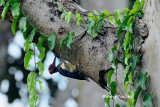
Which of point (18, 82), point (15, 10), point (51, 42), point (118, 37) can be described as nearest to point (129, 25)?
point (118, 37)

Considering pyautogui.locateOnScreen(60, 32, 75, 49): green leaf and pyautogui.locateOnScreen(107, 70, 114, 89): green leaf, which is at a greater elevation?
pyautogui.locateOnScreen(60, 32, 75, 49): green leaf

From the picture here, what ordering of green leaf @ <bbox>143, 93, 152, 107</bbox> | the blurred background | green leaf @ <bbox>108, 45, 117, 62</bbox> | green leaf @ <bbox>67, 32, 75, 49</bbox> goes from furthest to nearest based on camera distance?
1. the blurred background
2. green leaf @ <bbox>67, 32, 75, 49</bbox>
3. green leaf @ <bbox>108, 45, 117, 62</bbox>
4. green leaf @ <bbox>143, 93, 152, 107</bbox>

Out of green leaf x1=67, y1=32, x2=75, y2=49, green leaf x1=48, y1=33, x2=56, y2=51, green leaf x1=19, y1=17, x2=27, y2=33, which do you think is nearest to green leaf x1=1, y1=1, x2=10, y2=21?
green leaf x1=19, y1=17, x2=27, y2=33

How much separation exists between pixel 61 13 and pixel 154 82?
29.1 inches

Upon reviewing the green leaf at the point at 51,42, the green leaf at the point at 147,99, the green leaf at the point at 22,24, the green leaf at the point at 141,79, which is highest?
the green leaf at the point at 22,24

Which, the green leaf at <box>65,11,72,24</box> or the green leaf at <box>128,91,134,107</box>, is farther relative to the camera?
the green leaf at <box>65,11,72,24</box>

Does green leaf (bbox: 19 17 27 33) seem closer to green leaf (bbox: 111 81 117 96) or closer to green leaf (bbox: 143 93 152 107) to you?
green leaf (bbox: 111 81 117 96)

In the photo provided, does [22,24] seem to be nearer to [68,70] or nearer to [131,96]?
[68,70]

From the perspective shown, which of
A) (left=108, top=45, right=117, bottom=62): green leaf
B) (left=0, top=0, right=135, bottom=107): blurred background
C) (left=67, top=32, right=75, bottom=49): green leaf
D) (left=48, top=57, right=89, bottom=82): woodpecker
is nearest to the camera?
(left=108, top=45, right=117, bottom=62): green leaf

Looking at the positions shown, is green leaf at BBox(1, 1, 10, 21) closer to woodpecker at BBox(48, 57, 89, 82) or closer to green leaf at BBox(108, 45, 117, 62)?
woodpecker at BBox(48, 57, 89, 82)

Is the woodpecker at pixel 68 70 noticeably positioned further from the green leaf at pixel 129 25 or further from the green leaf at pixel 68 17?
the green leaf at pixel 129 25

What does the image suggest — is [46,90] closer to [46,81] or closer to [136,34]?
[46,81]

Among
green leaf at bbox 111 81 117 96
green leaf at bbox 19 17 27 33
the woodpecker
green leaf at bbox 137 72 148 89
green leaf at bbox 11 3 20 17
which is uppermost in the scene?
green leaf at bbox 11 3 20 17

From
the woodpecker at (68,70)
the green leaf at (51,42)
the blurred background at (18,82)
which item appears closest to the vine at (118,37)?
the green leaf at (51,42)
